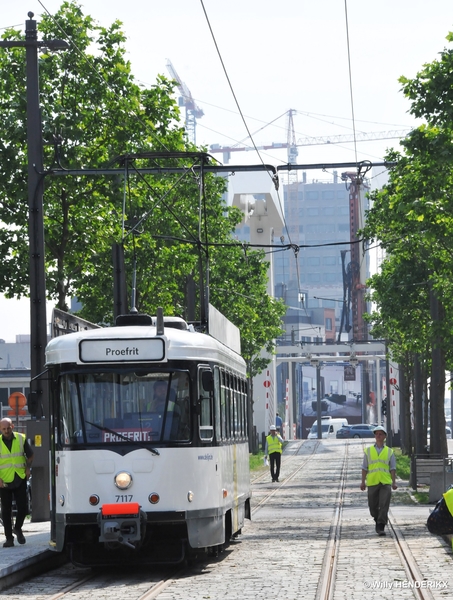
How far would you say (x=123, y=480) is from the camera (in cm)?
1398

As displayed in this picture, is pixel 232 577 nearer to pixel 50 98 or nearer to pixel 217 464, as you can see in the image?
pixel 217 464

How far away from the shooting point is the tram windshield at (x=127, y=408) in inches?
559

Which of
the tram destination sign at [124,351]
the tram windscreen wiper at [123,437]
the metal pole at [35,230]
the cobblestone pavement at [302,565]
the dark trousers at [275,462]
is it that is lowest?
the cobblestone pavement at [302,565]

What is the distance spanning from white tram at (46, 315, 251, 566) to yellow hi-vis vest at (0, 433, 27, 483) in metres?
2.05

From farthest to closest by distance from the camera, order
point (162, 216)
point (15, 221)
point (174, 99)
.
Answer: point (162, 216), point (174, 99), point (15, 221)

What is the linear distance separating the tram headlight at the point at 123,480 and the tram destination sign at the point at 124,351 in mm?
1245

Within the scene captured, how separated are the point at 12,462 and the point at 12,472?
14 centimetres

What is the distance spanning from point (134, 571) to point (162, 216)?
21.7m

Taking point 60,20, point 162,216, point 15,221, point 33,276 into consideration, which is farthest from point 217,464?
point 162,216

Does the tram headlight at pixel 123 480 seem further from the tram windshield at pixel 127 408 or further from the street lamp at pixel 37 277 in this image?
the street lamp at pixel 37 277

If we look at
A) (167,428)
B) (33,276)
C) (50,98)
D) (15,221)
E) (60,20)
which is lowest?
(167,428)

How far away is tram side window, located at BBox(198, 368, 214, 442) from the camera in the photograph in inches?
575

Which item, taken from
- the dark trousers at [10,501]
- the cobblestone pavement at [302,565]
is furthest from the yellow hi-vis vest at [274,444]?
the dark trousers at [10,501]

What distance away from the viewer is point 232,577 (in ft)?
45.0
